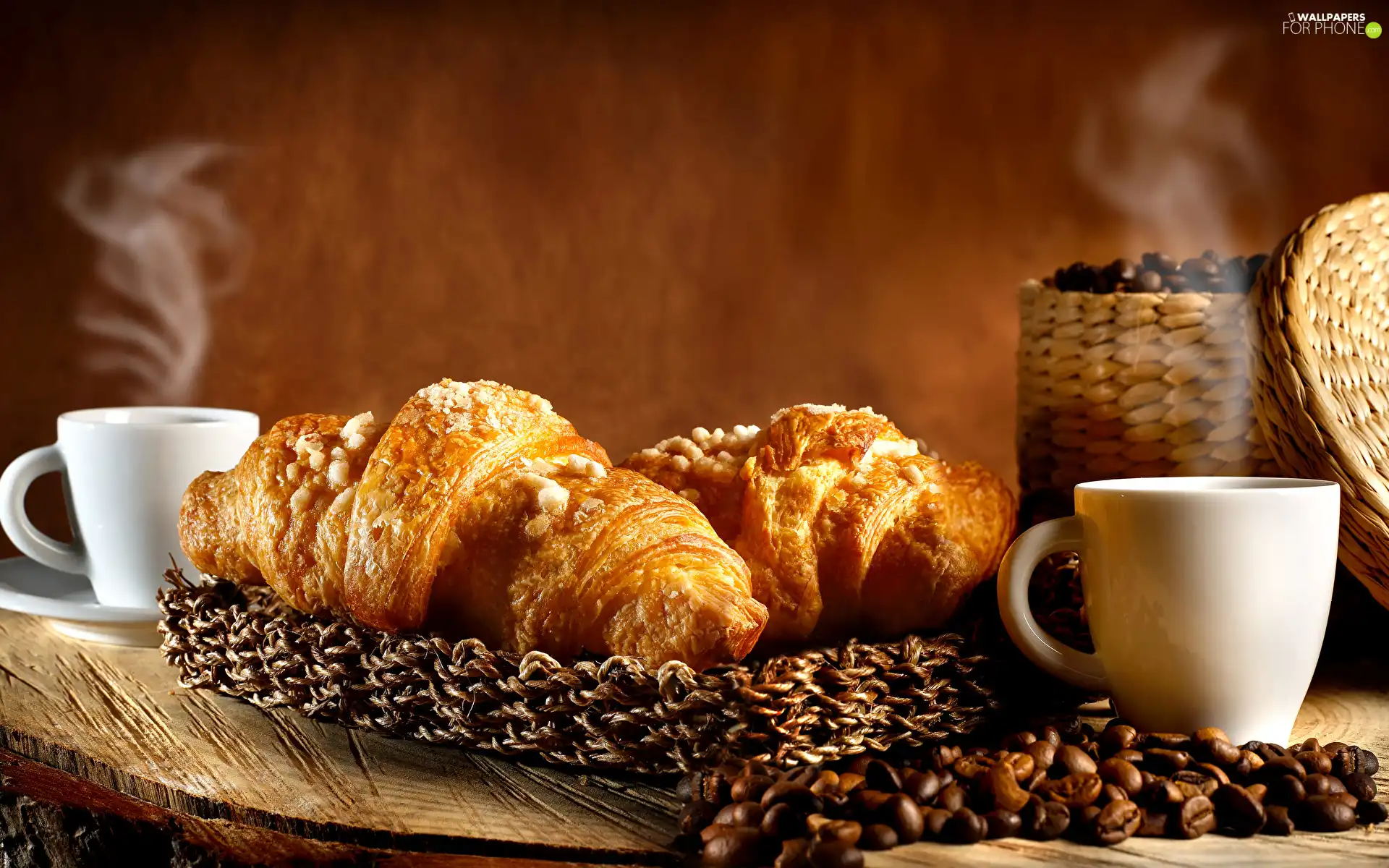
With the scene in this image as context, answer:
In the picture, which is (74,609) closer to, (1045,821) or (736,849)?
(736,849)

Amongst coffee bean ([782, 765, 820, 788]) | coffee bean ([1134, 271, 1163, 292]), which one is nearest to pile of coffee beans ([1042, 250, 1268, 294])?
coffee bean ([1134, 271, 1163, 292])

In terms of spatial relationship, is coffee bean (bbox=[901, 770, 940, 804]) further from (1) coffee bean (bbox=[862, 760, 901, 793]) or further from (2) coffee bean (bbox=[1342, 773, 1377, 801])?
(2) coffee bean (bbox=[1342, 773, 1377, 801])

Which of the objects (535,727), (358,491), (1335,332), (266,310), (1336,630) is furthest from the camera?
(266,310)

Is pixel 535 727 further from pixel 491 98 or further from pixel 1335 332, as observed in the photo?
pixel 491 98

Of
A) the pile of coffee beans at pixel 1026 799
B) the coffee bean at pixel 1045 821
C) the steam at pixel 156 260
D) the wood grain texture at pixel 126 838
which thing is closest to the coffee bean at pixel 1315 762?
the pile of coffee beans at pixel 1026 799

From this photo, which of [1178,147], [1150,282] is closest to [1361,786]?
[1150,282]

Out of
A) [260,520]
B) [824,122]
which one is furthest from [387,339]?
[260,520]
